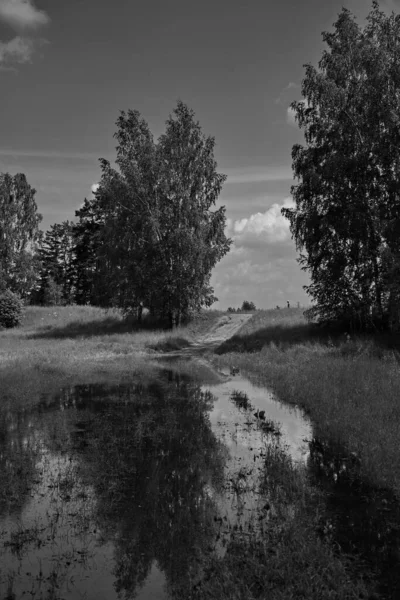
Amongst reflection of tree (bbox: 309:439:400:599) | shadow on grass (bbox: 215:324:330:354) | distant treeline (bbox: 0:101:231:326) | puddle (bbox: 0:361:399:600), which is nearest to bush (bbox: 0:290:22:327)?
distant treeline (bbox: 0:101:231:326)

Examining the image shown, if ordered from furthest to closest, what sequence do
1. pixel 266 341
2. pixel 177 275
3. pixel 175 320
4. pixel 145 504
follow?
pixel 175 320
pixel 177 275
pixel 266 341
pixel 145 504

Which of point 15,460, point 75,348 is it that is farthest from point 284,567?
point 75,348

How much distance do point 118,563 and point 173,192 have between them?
35474 millimetres

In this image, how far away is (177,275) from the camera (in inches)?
1455

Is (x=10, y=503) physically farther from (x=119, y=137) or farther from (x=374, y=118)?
(x=119, y=137)

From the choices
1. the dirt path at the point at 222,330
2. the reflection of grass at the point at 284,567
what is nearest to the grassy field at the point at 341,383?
the reflection of grass at the point at 284,567

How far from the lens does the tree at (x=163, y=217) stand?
37062 mm

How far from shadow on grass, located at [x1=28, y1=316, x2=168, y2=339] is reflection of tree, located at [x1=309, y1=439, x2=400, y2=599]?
32.5 meters

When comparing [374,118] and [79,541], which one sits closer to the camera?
[79,541]

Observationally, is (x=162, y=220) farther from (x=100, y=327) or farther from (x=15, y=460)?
(x=15, y=460)

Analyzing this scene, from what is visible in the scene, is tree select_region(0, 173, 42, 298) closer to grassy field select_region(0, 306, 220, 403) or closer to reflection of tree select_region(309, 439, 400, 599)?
grassy field select_region(0, 306, 220, 403)

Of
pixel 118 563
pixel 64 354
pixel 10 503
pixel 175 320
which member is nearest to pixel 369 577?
pixel 118 563

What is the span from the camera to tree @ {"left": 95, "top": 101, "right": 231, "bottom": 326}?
37.1m

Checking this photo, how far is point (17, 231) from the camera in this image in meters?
50.4
